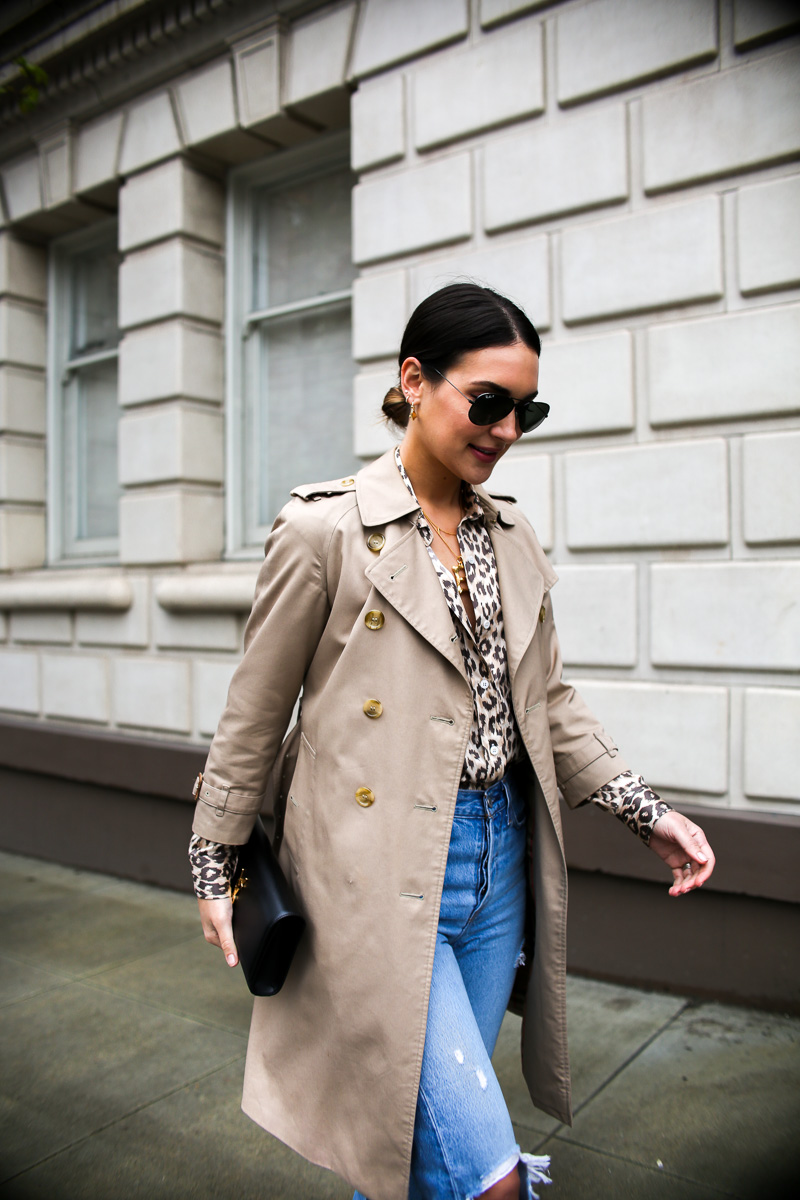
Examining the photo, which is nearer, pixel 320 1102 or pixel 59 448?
pixel 320 1102

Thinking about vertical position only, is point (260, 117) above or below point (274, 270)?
above

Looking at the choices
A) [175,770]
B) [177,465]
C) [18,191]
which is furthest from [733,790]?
[18,191]

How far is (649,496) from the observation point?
3.86 m

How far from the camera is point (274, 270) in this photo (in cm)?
584

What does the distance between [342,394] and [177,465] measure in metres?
1.06

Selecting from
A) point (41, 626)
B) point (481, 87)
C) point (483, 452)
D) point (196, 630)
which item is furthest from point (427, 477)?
point (41, 626)

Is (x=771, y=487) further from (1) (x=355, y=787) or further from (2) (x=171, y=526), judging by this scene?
(2) (x=171, y=526)

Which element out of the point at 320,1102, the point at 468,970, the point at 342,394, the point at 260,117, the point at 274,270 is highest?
the point at 260,117

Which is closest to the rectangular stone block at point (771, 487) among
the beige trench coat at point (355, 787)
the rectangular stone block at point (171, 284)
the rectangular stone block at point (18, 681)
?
the beige trench coat at point (355, 787)

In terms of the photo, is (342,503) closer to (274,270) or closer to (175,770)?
(175,770)

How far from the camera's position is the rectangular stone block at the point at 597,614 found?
12.8ft

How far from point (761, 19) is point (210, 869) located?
145 inches

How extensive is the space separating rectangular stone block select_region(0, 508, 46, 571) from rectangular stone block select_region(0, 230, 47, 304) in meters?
1.59

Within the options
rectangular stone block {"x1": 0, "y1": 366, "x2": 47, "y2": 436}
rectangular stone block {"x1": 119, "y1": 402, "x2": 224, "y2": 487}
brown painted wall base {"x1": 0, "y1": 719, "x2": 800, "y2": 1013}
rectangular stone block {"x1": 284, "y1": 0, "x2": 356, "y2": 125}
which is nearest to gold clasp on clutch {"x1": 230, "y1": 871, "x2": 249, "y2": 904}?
brown painted wall base {"x1": 0, "y1": 719, "x2": 800, "y2": 1013}
